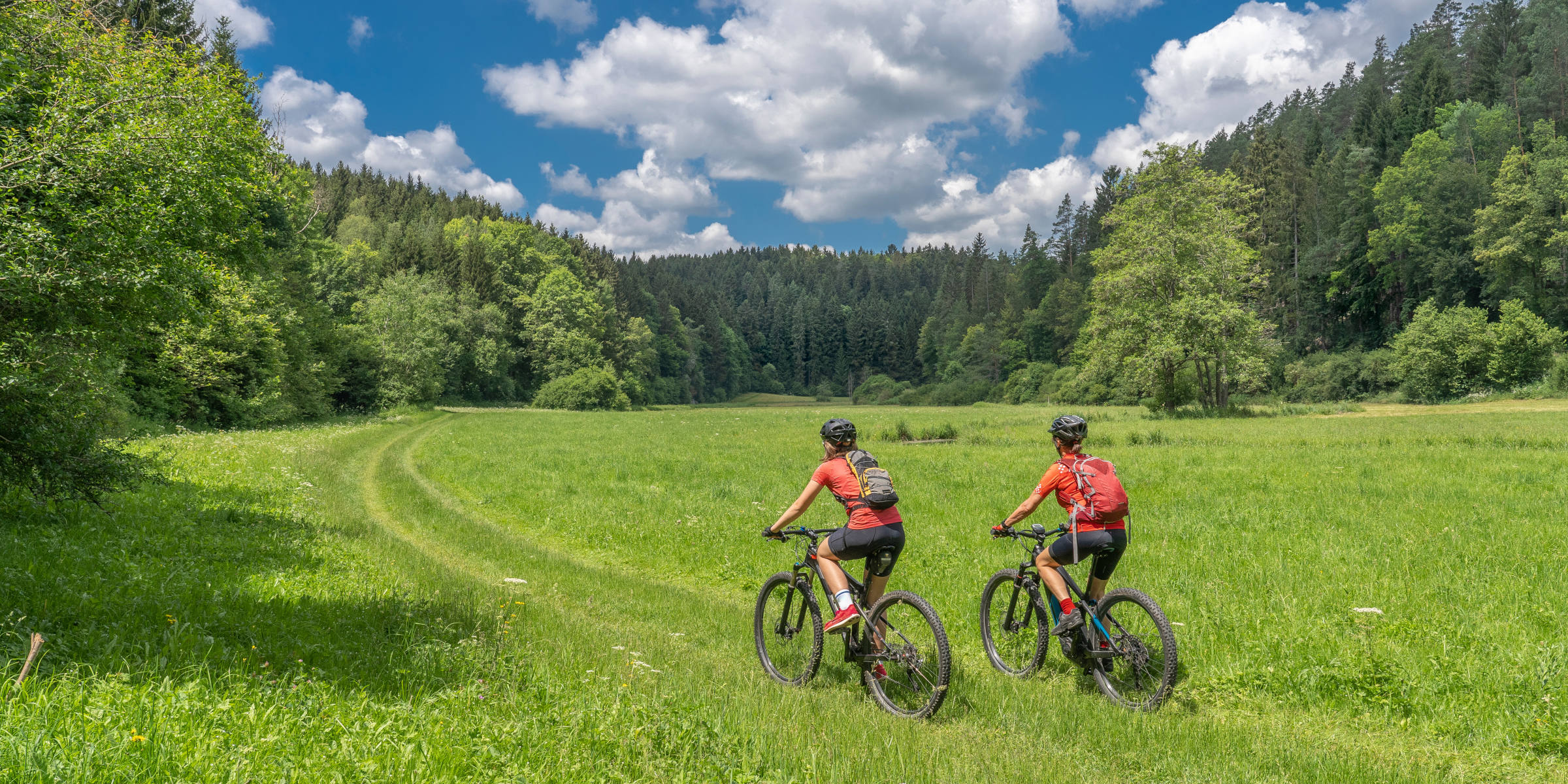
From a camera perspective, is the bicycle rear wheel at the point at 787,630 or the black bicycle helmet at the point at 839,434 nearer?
the black bicycle helmet at the point at 839,434

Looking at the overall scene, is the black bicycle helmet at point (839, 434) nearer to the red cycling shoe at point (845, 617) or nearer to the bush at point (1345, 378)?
the red cycling shoe at point (845, 617)

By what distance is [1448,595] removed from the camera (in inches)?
327

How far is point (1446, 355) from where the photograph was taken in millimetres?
54062

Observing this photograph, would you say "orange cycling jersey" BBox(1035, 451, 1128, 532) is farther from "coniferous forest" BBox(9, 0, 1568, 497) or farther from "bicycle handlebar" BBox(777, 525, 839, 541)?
"coniferous forest" BBox(9, 0, 1568, 497)

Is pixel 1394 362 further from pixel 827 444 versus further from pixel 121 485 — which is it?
pixel 121 485

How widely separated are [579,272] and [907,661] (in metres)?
97.9

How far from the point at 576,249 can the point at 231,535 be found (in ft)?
318

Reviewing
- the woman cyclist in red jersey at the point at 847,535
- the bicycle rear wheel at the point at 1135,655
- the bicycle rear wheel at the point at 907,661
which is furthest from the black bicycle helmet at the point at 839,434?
the bicycle rear wheel at the point at 1135,655

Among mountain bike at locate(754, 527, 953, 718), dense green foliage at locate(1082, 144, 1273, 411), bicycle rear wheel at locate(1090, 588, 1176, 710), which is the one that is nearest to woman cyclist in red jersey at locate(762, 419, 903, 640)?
mountain bike at locate(754, 527, 953, 718)

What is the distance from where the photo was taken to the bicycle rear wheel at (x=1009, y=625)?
7.41m

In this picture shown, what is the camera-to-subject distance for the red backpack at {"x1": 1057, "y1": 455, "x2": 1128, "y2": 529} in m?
6.46

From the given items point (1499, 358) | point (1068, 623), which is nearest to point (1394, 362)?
point (1499, 358)

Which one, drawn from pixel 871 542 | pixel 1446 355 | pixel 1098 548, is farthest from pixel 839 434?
pixel 1446 355

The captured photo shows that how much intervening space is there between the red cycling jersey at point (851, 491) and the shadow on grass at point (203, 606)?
358 centimetres
